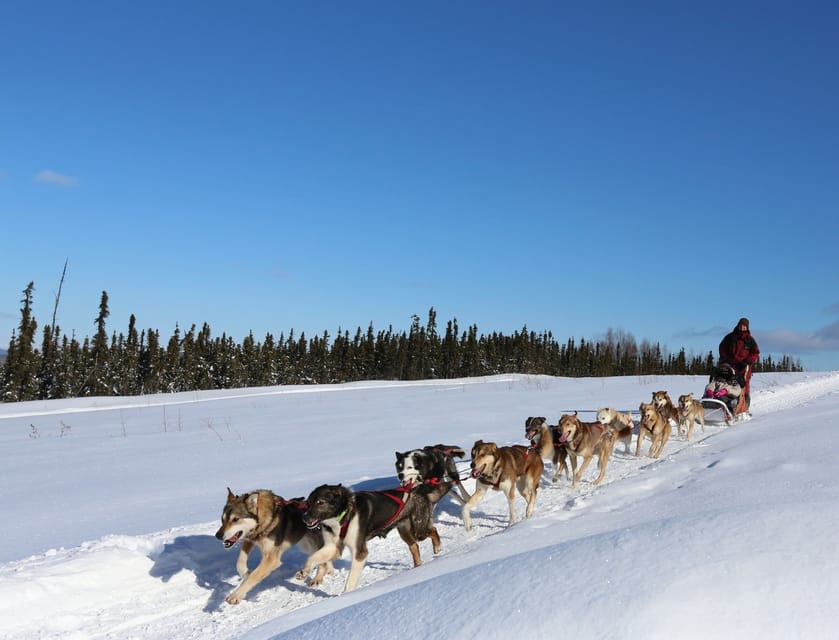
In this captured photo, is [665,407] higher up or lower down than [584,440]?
higher up

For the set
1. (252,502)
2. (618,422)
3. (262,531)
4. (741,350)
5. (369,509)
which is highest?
(741,350)

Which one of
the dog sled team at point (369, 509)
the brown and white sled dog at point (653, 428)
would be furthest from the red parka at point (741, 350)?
the dog sled team at point (369, 509)

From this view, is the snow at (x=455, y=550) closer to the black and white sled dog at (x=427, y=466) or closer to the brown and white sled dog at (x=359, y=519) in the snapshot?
the brown and white sled dog at (x=359, y=519)

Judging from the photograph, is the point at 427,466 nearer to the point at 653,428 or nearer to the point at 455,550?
the point at 455,550

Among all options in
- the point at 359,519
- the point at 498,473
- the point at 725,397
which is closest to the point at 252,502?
the point at 359,519

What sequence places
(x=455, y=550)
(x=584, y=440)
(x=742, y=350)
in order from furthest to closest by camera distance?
(x=742, y=350), (x=584, y=440), (x=455, y=550)

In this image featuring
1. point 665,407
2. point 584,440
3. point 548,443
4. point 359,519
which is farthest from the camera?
point 665,407

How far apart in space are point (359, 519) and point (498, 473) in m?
1.69

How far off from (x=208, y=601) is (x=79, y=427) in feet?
35.7

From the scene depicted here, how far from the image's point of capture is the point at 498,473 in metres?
5.94

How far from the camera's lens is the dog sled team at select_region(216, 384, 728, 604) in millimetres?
4469

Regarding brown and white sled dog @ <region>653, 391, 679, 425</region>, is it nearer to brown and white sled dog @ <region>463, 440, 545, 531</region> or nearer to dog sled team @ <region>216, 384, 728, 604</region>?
dog sled team @ <region>216, 384, 728, 604</region>

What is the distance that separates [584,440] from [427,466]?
228 cm

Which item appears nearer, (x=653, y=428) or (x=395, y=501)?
(x=395, y=501)
